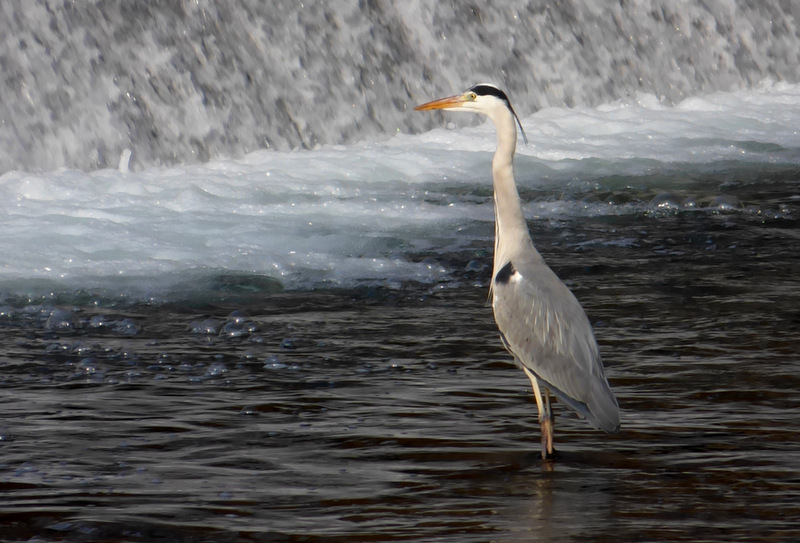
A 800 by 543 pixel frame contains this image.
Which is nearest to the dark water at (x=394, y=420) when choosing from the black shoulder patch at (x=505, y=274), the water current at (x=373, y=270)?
the water current at (x=373, y=270)

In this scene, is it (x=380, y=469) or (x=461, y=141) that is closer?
(x=380, y=469)

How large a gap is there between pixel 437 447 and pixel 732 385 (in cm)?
143

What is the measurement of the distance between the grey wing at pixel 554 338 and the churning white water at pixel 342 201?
276 cm

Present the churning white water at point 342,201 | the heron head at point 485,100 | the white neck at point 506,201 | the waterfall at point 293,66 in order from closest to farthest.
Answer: the white neck at point 506,201
the heron head at point 485,100
the churning white water at point 342,201
the waterfall at point 293,66

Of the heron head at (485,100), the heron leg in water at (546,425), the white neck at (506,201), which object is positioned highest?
the heron head at (485,100)

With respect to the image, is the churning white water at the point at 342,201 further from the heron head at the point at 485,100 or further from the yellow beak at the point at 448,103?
the heron head at the point at 485,100

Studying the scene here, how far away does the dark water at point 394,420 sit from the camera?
407 cm

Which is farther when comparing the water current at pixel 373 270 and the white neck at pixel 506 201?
the white neck at pixel 506 201

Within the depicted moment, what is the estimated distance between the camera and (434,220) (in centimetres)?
957

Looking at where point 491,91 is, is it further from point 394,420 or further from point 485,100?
point 394,420

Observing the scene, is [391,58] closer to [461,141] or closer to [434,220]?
[461,141]

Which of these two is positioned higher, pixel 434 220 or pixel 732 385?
pixel 434 220

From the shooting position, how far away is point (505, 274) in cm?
516

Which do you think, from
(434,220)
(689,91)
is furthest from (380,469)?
(689,91)
